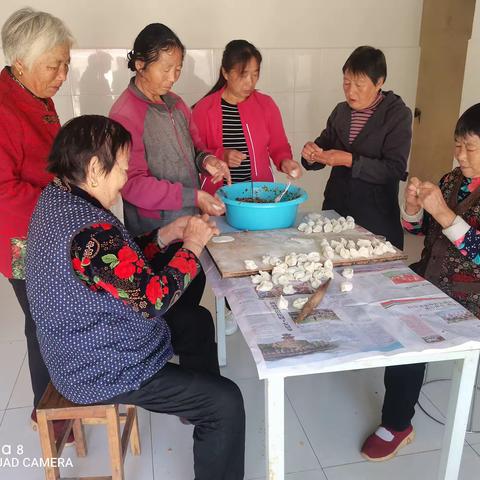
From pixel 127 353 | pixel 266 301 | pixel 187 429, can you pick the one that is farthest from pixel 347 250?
pixel 187 429

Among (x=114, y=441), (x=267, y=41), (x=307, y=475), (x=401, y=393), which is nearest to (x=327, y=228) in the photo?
(x=401, y=393)

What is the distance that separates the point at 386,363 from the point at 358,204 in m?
1.10

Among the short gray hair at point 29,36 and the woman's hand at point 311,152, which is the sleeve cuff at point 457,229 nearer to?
the woman's hand at point 311,152

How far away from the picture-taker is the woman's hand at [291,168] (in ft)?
6.57

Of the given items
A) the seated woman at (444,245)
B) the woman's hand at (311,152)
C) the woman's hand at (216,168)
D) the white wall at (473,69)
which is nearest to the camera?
the seated woman at (444,245)

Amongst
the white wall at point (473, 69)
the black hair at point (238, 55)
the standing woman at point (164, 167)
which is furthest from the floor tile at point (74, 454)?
the white wall at point (473, 69)

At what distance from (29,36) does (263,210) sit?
0.90 metres

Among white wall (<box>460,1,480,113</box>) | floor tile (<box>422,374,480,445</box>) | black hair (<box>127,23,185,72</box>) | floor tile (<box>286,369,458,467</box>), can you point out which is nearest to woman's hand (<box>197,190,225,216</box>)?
black hair (<box>127,23,185,72</box>)

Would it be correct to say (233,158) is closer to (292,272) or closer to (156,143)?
(156,143)

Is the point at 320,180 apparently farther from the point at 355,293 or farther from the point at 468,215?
the point at 355,293

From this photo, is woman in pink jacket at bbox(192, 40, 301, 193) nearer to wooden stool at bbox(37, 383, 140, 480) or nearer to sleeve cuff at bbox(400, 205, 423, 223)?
sleeve cuff at bbox(400, 205, 423, 223)

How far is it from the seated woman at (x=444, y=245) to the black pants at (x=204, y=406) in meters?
0.59

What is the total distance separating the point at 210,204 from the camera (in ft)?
5.57

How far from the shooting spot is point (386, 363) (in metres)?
1.03
